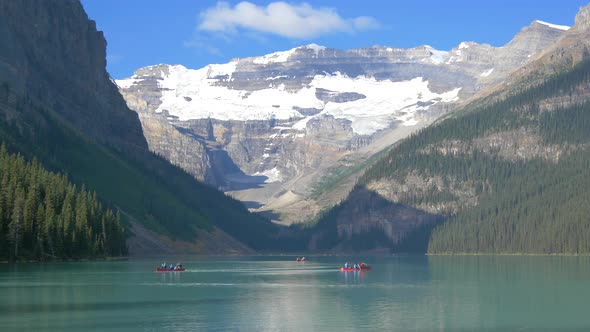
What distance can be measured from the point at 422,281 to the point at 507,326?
71.2 m

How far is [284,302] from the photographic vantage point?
12794 cm

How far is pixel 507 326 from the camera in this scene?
102m

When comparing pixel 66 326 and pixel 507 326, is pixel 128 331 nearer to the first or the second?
pixel 66 326

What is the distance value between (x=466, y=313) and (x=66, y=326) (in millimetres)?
45766

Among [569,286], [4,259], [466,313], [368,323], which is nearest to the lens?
[368,323]

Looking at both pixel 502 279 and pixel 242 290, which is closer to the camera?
pixel 242 290

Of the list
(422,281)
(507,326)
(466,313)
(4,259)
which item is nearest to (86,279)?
(4,259)

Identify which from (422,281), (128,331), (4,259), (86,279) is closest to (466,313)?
(128,331)

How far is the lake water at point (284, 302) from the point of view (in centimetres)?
10219

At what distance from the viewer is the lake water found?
102 metres

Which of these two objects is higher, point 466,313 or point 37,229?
point 37,229

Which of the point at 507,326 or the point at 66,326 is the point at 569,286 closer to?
the point at 507,326

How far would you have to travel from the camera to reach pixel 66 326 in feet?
323

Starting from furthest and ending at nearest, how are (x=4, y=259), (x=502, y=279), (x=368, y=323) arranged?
(x=4, y=259)
(x=502, y=279)
(x=368, y=323)
